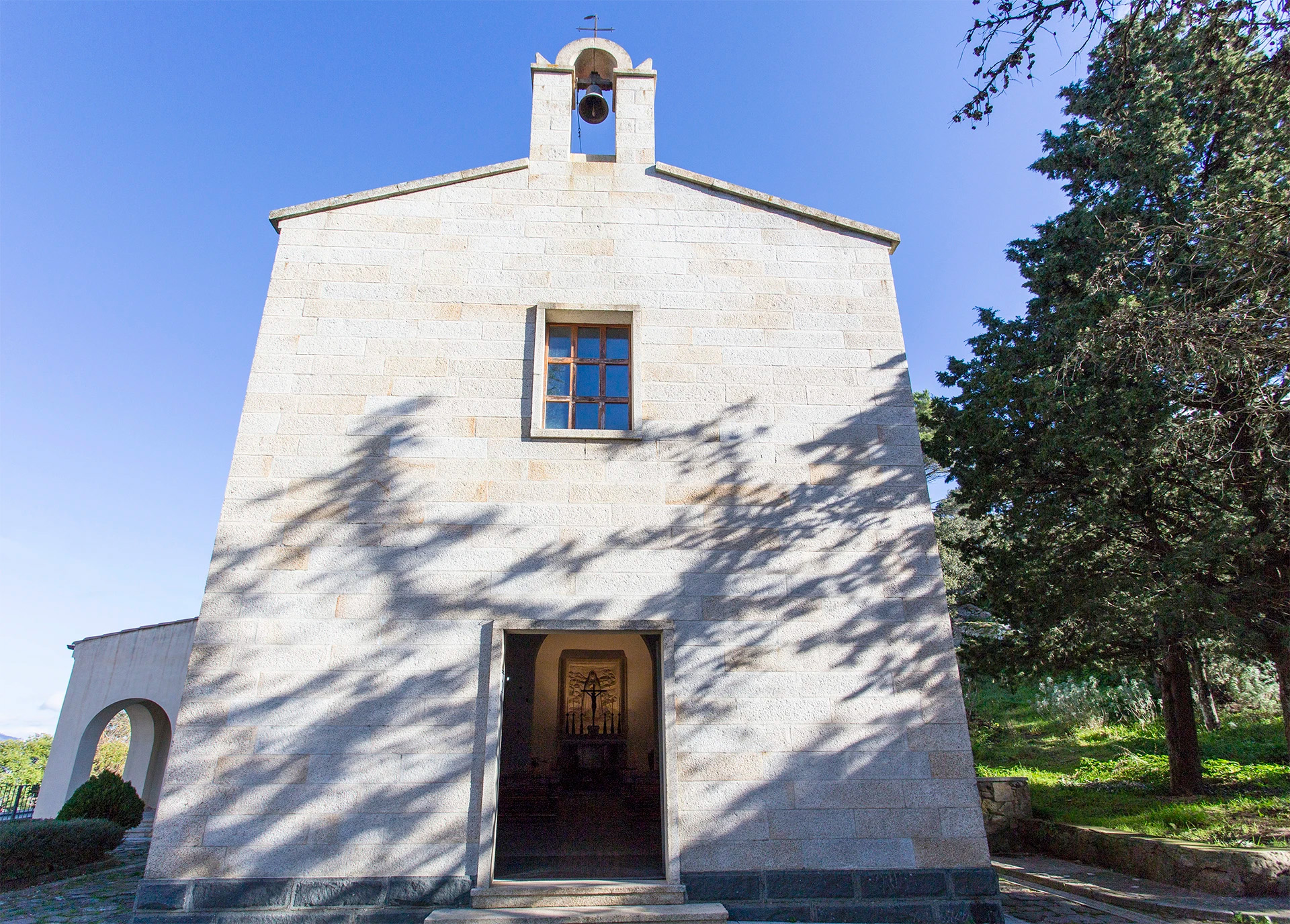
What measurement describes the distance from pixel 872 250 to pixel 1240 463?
5212mm

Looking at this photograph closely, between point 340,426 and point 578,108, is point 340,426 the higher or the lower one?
the lower one

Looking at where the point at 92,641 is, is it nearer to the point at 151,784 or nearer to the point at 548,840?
the point at 151,784

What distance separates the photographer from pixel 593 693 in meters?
12.7

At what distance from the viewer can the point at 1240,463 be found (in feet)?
26.9

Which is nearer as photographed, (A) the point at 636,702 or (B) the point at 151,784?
(A) the point at 636,702

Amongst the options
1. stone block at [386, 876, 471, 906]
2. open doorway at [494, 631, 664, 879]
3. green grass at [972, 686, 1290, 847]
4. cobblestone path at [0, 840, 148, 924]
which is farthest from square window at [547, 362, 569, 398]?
green grass at [972, 686, 1290, 847]

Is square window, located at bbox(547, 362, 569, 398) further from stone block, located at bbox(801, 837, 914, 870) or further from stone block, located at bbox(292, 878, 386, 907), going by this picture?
stone block, located at bbox(801, 837, 914, 870)

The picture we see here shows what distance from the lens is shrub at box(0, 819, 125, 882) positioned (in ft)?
23.5

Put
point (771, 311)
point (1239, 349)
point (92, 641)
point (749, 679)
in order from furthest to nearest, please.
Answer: point (92, 641)
point (771, 311)
point (749, 679)
point (1239, 349)

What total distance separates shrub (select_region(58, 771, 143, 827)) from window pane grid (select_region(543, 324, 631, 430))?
333 inches

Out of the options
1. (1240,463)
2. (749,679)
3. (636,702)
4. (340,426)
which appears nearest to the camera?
(749,679)

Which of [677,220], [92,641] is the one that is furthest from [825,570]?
[92,641]

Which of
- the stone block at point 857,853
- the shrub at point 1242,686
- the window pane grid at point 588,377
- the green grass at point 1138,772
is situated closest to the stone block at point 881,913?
the stone block at point 857,853

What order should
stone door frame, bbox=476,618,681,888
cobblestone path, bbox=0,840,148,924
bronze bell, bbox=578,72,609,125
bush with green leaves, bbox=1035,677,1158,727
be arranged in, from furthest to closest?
bush with green leaves, bbox=1035,677,1158,727 → bronze bell, bbox=578,72,609,125 → cobblestone path, bbox=0,840,148,924 → stone door frame, bbox=476,618,681,888
